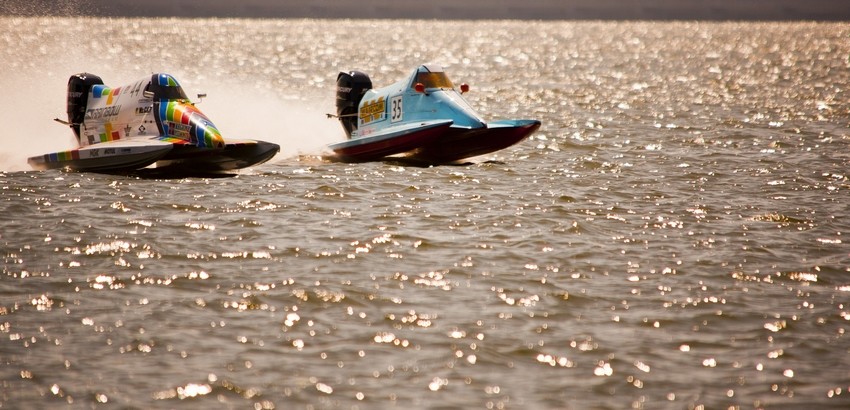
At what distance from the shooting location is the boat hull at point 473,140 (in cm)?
1950

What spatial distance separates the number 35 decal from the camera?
20172 mm

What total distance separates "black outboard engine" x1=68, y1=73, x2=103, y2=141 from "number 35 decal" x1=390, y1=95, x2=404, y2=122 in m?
6.25

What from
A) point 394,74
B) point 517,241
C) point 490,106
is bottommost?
point 517,241

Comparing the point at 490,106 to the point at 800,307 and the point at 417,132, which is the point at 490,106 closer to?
the point at 417,132

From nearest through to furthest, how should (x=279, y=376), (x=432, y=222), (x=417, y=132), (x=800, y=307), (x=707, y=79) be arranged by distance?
(x=279, y=376) → (x=800, y=307) → (x=432, y=222) → (x=417, y=132) → (x=707, y=79)

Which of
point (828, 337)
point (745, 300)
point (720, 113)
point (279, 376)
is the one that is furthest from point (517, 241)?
point (720, 113)

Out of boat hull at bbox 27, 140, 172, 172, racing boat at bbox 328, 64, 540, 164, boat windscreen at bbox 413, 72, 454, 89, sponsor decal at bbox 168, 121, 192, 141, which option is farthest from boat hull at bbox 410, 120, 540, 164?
boat hull at bbox 27, 140, 172, 172

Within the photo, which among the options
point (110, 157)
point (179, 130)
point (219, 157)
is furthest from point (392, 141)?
point (110, 157)

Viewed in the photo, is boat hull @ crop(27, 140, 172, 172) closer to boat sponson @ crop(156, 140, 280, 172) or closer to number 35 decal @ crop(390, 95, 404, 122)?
boat sponson @ crop(156, 140, 280, 172)

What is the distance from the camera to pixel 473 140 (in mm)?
19781

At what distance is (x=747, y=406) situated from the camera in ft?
25.7

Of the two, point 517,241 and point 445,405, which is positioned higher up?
point 517,241

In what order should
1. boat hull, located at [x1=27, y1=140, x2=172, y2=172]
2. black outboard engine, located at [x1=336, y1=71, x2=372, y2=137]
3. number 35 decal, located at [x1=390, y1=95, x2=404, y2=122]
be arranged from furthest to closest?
black outboard engine, located at [x1=336, y1=71, x2=372, y2=137] → number 35 decal, located at [x1=390, y1=95, x2=404, y2=122] → boat hull, located at [x1=27, y1=140, x2=172, y2=172]

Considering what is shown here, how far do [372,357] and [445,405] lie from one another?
119 centimetres
